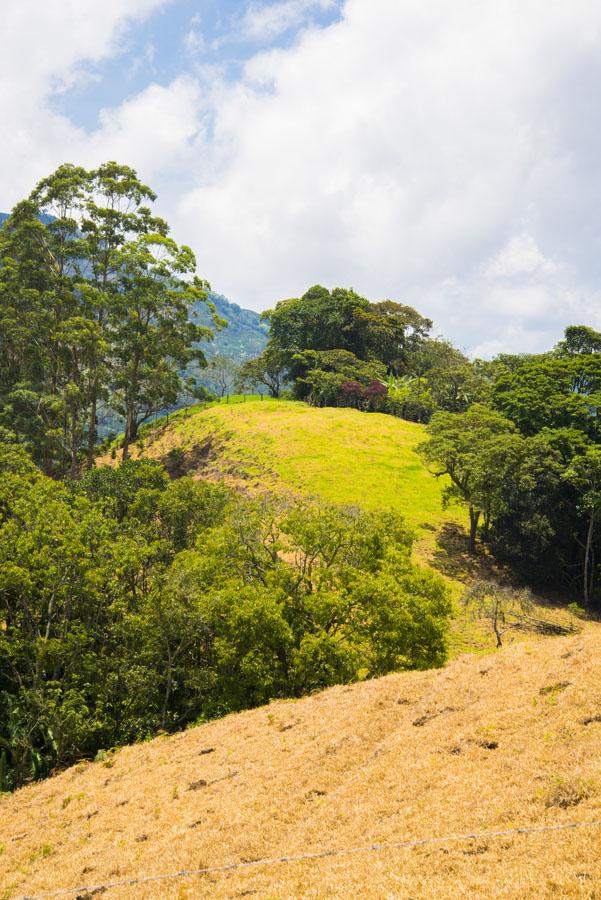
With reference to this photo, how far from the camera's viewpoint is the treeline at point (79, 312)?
5484 centimetres

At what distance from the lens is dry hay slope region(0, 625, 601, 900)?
360 inches

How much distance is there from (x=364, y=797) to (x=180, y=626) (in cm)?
1422

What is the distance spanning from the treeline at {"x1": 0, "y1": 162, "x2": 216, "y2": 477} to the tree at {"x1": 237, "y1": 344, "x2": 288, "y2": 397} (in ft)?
114

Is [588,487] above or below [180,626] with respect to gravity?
above

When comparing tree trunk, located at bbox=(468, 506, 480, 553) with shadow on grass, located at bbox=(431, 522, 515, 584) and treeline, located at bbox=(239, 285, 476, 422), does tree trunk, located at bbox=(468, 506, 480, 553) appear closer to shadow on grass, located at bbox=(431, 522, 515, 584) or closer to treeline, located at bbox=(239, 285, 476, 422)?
shadow on grass, located at bbox=(431, 522, 515, 584)

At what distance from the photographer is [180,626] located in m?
25.1

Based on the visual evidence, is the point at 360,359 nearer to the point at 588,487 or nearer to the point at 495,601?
the point at 588,487

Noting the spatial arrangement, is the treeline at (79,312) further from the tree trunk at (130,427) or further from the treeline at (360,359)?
the treeline at (360,359)

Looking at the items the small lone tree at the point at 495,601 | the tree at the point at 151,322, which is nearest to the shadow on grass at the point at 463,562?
the small lone tree at the point at 495,601

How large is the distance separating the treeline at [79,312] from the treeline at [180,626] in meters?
29.7

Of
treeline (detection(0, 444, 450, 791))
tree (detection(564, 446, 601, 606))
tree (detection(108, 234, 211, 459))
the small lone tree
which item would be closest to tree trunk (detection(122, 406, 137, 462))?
tree (detection(108, 234, 211, 459))

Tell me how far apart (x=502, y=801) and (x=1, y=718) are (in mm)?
25376

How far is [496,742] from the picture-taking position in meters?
13.3

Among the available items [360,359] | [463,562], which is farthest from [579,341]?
[463,562]
